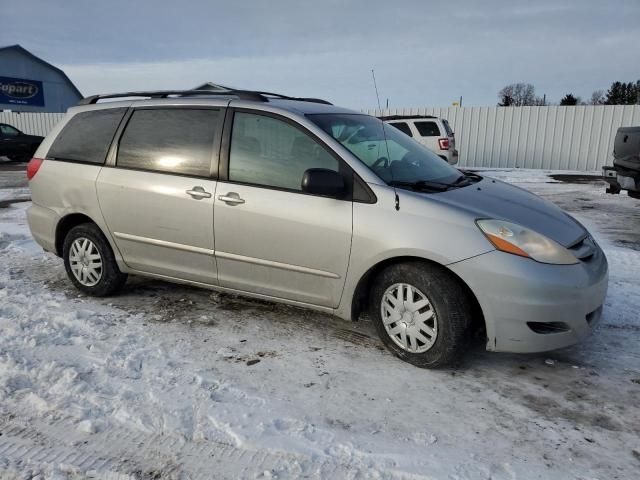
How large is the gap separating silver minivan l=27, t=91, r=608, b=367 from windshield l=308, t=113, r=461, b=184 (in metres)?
0.02

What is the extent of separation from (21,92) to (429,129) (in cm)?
3481

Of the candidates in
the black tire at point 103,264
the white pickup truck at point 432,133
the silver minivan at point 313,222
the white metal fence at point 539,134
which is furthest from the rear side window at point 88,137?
the white metal fence at point 539,134

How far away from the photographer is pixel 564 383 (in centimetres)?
312

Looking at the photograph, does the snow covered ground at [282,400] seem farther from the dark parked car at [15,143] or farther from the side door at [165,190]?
the dark parked car at [15,143]

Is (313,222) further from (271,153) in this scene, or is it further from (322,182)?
(271,153)

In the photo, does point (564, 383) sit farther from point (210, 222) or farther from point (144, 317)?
point (144, 317)

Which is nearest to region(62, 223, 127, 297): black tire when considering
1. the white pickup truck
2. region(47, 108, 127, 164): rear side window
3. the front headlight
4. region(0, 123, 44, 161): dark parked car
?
region(47, 108, 127, 164): rear side window

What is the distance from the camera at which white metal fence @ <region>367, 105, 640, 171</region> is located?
18.4 meters

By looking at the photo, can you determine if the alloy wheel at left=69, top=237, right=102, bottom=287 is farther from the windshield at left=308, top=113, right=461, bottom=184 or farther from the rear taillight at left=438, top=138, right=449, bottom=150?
the rear taillight at left=438, top=138, right=449, bottom=150

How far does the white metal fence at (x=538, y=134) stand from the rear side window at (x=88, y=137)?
17.9 m

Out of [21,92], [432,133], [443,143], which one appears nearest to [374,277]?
[443,143]

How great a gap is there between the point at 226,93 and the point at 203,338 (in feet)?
6.34

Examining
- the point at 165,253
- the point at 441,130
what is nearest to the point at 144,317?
the point at 165,253

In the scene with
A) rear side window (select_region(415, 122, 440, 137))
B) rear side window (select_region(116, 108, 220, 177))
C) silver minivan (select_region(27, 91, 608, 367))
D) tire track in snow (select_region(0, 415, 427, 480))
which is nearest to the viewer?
tire track in snow (select_region(0, 415, 427, 480))
